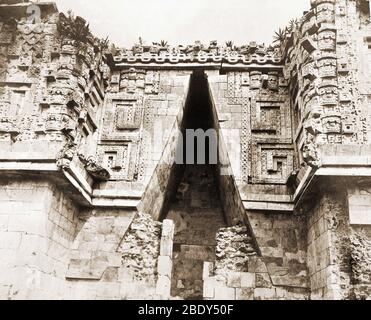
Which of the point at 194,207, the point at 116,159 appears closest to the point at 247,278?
the point at 194,207

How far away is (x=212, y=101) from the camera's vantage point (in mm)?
9461

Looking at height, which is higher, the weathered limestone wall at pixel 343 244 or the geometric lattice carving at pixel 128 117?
the geometric lattice carving at pixel 128 117

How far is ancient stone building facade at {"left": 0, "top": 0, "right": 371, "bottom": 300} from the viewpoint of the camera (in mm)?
6652

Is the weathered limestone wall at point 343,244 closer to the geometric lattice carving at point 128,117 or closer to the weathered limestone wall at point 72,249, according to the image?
the weathered limestone wall at point 72,249

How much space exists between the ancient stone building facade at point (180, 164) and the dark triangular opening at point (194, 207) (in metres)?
0.04

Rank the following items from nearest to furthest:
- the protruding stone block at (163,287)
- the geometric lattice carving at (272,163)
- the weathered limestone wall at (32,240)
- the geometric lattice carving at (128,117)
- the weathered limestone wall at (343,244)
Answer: the weathered limestone wall at (343,244), the weathered limestone wall at (32,240), the protruding stone block at (163,287), the geometric lattice carving at (272,163), the geometric lattice carving at (128,117)

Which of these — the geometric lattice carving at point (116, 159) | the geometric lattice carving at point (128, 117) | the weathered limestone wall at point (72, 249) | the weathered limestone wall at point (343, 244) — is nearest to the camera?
the weathered limestone wall at point (343, 244)

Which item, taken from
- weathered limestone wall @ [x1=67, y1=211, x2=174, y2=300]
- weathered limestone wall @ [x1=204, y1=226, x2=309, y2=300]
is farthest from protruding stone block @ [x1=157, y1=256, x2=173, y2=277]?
weathered limestone wall @ [x1=204, y1=226, x2=309, y2=300]

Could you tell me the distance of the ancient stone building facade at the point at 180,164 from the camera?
665 centimetres

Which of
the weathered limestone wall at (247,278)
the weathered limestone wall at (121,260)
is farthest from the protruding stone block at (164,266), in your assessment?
the weathered limestone wall at (247,278)

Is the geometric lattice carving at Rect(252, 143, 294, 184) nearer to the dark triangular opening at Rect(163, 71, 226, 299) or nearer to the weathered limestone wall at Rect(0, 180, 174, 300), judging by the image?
the dark triangular opening at Rect(163, 71, 226, 299)

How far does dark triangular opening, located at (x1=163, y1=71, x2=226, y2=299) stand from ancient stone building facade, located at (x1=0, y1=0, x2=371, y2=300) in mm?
35

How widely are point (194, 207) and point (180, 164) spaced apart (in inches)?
41.8

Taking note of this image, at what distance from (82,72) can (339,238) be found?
17.6ft
